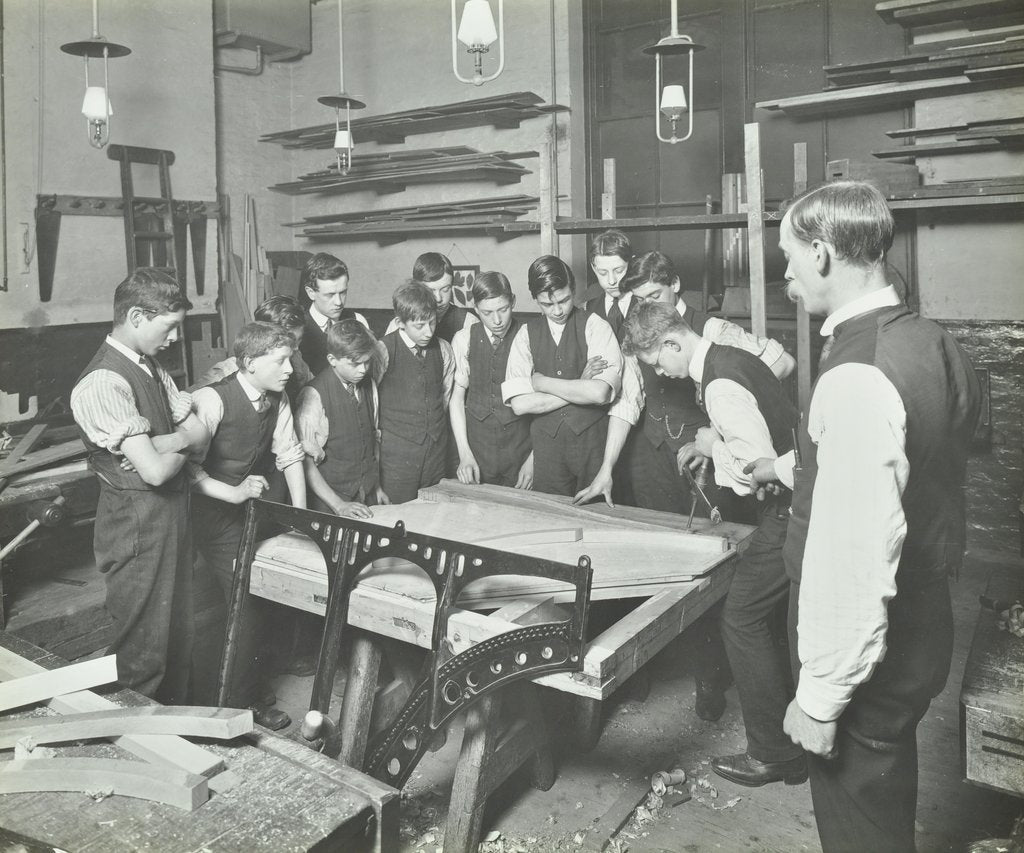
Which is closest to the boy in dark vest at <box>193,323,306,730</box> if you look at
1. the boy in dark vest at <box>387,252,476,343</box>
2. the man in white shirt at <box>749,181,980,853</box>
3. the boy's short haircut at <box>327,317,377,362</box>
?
the boy's short haircut at <box>327,317,377,362</box>

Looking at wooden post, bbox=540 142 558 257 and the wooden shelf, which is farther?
wooden post, bbox=540 142 558 257

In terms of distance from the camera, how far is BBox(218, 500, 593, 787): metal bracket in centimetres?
193

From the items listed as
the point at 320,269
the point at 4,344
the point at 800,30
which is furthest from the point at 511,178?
the point at 4,344

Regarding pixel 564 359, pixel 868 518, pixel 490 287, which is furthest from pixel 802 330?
pixel 868 518

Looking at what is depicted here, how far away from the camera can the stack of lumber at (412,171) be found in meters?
5.98

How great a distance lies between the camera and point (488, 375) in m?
3.97

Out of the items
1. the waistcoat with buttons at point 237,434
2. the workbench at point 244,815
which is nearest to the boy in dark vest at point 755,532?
the waistcoat with buttons at point 237,434

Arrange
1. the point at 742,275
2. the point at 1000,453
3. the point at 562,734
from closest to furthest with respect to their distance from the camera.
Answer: the point at 562,734 < the point at 1000,453 < the point at 742,275

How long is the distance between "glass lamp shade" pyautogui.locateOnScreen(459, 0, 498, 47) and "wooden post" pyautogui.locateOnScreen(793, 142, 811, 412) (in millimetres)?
1526

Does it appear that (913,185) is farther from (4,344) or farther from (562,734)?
(4,344)

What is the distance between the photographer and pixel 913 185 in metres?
4.29

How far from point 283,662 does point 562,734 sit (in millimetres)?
1361

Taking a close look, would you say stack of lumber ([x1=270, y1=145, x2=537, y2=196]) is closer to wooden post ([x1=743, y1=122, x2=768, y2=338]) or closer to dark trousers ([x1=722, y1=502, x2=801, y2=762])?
wooden post ([x1=743, y1=122, x2=768, y2=338])

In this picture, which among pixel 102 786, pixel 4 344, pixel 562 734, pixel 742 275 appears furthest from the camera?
pixel 742 275
